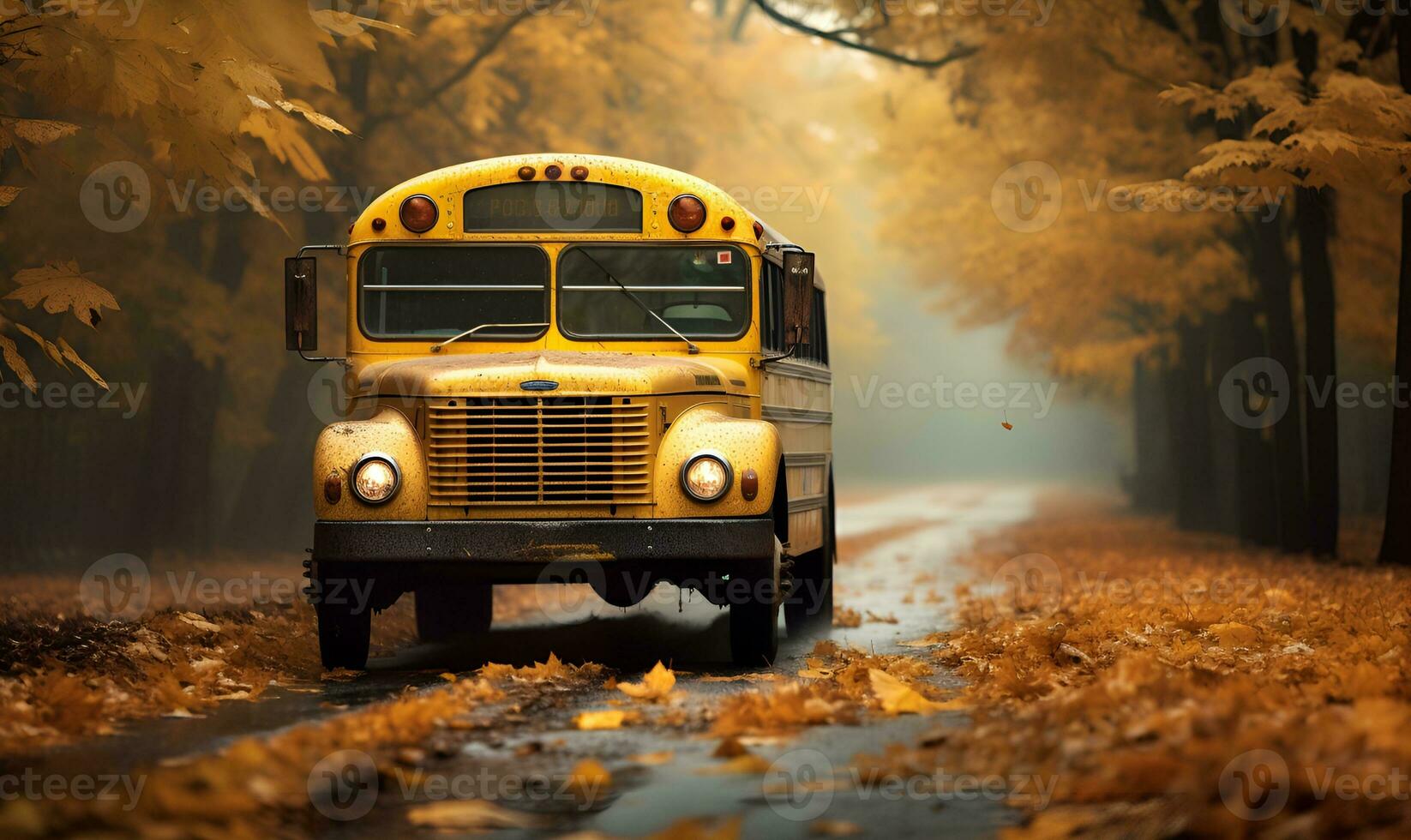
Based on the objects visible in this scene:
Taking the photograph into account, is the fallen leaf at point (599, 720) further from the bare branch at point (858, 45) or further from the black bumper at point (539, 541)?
the bare branch at point (858, 45)

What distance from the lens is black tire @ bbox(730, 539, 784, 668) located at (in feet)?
31.5

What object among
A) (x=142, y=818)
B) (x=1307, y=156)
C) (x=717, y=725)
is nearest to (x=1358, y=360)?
(x=1307, y=156)

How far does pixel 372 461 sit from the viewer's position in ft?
30.2

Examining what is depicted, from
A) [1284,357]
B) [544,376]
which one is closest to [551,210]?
[544,376]

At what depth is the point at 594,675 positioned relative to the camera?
9.52 meters

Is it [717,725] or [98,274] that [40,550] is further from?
[717,725]

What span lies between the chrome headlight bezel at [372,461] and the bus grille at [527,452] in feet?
0.70

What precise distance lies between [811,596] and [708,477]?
4.57 m

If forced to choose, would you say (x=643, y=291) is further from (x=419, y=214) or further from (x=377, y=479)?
(x=377, y=479)

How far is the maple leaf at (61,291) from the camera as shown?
9609mm

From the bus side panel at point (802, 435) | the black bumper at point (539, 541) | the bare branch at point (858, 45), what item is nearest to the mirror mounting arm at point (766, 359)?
the bus side panel at point (802, 435)

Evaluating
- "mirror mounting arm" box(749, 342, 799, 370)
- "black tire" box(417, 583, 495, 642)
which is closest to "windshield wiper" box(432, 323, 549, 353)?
"mirror mounting arm" box(749, 342, 799, 370)

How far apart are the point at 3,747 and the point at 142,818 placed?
82.5 inches

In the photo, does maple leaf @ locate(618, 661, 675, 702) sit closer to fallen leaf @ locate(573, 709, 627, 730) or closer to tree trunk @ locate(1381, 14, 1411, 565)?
fallen leaf @ locate(573, 709, 627, 730)
